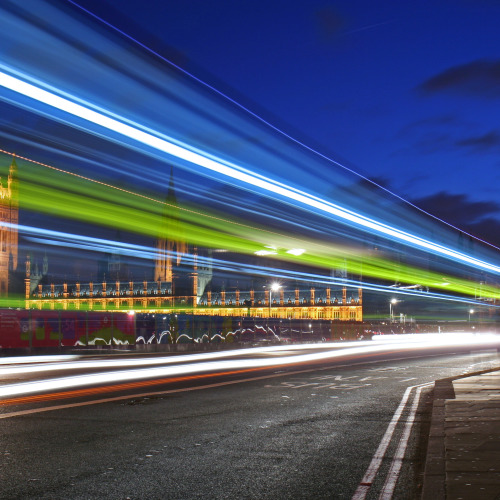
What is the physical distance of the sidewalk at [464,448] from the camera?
5293 millimetres

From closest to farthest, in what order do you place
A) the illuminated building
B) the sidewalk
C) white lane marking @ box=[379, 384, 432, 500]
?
1. the sidewalk
2. white lane marking @ box=[379, 384, 432, 500]
3. the illuminated building

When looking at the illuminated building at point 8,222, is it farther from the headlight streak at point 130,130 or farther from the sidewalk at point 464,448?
the sidewalk at point 464,448

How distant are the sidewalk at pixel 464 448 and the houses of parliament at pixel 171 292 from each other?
143m

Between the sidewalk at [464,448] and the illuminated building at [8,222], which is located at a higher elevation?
the illuminated building at [8,222]

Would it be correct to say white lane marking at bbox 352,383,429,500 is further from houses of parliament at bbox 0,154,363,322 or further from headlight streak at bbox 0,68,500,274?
houses of parliament at bbox 0,154,363,322

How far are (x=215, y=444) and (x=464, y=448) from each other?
120 inches

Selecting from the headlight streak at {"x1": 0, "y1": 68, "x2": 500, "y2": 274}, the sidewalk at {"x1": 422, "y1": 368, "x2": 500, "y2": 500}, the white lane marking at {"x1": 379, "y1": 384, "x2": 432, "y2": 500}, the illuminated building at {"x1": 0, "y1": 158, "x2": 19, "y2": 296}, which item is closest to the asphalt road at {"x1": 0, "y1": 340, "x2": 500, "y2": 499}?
the white lane marking at {"x1": 379, "y1": 384, "x2": 432, "y2": 500}

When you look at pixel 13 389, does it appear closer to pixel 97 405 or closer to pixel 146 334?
pixel 97 405

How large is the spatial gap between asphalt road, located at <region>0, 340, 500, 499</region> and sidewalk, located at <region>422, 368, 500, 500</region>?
270mm

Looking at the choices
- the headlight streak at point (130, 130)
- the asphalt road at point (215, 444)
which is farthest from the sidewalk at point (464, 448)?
the headlight streak at point (130, 130)

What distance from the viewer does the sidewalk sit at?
17.4ft

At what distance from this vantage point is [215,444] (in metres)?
8.09

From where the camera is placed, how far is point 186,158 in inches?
842

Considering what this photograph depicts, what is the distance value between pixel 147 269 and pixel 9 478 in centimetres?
19256
